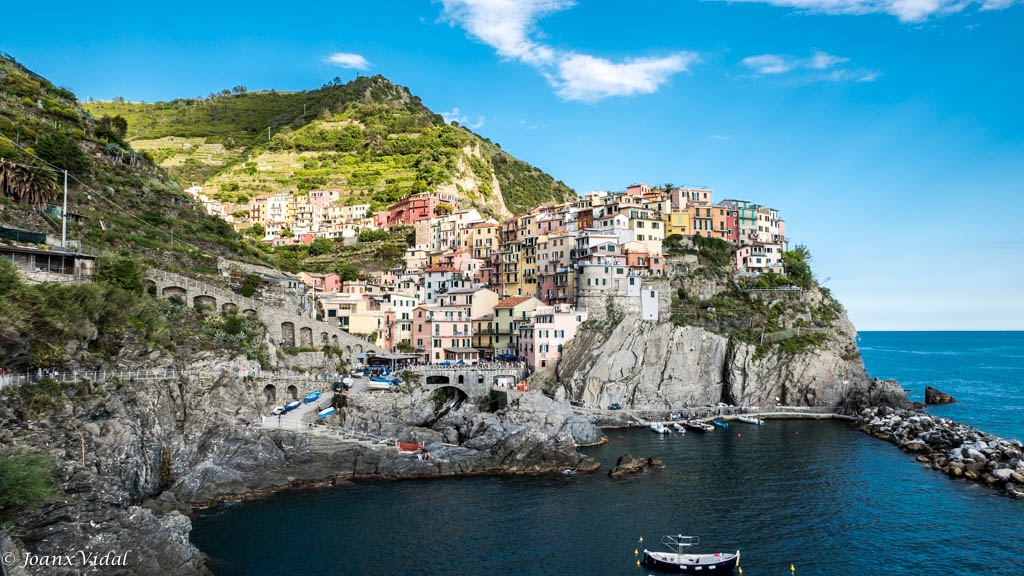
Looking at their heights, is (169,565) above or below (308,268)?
below

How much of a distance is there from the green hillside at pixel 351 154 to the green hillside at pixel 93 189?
52.6 m

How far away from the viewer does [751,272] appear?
301 feet

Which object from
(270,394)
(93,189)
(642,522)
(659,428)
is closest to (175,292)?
(270,394)

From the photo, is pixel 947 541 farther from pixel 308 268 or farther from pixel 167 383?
pixel 308 268

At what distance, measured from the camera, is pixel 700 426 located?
67.1 meters

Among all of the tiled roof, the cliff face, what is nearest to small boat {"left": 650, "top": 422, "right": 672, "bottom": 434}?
the cliff face

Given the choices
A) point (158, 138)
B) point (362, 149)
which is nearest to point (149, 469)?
point (362, 149)

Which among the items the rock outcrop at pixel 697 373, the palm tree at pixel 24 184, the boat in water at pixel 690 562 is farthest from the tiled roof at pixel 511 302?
the boat in water at pixel 690 562

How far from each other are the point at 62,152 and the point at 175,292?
22.7 m

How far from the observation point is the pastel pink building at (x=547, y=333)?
2968 inches

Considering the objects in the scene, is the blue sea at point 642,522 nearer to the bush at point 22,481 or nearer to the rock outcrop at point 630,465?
the rock outcrop at point 630,465

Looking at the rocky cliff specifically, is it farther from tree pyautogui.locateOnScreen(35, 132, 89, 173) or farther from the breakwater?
tree pyautogui.locateOnScreen(35, 132, 89, 173)

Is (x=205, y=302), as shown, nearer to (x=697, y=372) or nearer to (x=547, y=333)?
(x=547, y=333)

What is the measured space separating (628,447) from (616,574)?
25964 millimetres
